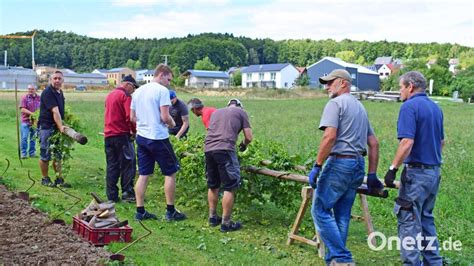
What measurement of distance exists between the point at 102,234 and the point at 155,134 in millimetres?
1797

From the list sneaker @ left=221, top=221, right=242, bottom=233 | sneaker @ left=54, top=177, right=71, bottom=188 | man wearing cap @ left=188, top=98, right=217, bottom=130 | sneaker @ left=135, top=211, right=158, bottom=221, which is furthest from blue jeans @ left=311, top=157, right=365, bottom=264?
sneaker @ left=54, top=177, right=71, bottom=188

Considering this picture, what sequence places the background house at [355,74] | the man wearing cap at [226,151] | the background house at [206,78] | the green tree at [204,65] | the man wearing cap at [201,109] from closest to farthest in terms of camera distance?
the man wearing cap at [226,151] → the man wearing cap at [201,109] → the background house at [355,74] → the background house at [206,78] → the green tree at [204,65]

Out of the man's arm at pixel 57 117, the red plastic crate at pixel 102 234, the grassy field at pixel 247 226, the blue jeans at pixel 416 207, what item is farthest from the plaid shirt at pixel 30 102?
the blue jeans at pixel 416 207

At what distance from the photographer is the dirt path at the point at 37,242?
18.0 feet

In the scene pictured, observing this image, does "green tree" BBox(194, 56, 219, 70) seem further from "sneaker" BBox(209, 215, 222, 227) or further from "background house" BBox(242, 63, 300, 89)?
"sneaker" BBox(209, 215, 222, 227)

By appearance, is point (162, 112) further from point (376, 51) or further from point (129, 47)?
point (376, 51)

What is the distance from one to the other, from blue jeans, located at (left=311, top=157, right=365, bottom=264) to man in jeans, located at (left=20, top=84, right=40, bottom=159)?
9843 mm

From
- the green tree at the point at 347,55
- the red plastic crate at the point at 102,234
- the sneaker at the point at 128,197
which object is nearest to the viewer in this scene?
the red plastic crate at the point at 102,234

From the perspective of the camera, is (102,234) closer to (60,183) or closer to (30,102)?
(60,183)

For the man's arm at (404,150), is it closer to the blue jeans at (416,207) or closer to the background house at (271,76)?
the blue jeans at (416,207)

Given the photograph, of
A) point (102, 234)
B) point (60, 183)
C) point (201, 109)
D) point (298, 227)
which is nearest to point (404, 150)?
point (298, 227)

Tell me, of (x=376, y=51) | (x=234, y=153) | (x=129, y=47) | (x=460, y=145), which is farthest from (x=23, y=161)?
(x=376, y=51)

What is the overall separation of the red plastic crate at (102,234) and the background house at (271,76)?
99.8 m

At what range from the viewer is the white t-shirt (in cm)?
761
